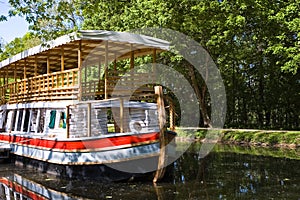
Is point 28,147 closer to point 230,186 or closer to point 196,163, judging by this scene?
point 196,163

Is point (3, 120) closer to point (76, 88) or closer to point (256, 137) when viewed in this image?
point (76, 88)

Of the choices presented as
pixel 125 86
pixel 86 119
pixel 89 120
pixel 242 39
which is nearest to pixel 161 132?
pixel 89 120

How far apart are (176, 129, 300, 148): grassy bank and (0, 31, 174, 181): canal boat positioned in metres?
9.72

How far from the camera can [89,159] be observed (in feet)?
36.2

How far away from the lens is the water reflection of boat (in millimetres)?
9609

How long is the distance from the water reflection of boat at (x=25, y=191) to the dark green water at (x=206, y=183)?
0.12ft

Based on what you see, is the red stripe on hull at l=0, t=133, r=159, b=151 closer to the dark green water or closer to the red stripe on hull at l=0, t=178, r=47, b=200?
the dark green water

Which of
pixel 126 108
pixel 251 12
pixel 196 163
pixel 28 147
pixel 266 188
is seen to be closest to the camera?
pixel 266 188

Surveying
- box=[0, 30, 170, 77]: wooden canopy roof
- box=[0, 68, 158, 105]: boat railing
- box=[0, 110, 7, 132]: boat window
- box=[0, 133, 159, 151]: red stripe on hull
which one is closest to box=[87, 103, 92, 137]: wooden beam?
box=[0, 133, 159, 151]: red stripe on hull

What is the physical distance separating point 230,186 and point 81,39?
20.5ft

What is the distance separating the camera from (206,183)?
10.9m

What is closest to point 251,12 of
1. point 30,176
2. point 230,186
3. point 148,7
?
point 148,7

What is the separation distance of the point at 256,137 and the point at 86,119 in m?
12.3

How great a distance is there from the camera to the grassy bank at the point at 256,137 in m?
19.6
